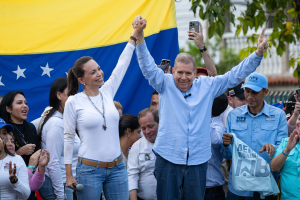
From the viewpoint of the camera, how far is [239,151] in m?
4.36

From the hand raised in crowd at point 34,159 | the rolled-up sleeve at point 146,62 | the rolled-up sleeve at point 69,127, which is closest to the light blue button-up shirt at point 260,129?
the rolled-up sleeve at point 146,62

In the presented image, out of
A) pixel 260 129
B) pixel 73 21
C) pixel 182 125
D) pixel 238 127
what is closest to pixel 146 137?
pixel 182 125

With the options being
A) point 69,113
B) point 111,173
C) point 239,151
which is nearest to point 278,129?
point 239,151

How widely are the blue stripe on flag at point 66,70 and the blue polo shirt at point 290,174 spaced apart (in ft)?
7.67

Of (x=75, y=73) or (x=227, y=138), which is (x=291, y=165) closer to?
(x=227, y=138)

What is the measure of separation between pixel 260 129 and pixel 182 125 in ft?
3.67

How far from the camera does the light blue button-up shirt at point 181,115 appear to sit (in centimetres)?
384

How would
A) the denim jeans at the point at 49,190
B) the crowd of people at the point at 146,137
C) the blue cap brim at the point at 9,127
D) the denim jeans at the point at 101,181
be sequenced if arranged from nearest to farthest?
the denim jeans at the point at 101,181 → the crowd of people at the point at 146,137 → the blue cap brim at the point at 9,127 → the denim jeans at the point at 49,190

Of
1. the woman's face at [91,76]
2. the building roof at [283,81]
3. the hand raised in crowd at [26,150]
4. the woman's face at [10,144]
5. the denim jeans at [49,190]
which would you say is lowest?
the denim jeans at [49,190]

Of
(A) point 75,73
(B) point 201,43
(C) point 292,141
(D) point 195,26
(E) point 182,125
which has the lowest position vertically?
(C) point 292,141

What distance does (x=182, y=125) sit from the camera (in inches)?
153

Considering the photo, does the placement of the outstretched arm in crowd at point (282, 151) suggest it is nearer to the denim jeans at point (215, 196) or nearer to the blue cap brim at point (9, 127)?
the denim jeans at point (215, 196)

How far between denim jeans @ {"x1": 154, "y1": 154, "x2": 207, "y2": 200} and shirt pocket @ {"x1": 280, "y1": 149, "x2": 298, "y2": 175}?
1129 mm

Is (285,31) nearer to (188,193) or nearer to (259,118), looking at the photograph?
(259,118)
